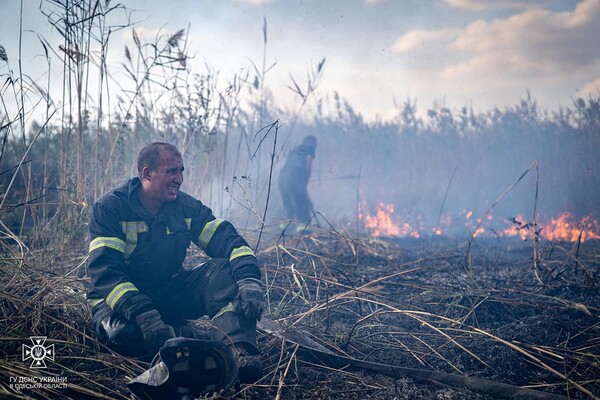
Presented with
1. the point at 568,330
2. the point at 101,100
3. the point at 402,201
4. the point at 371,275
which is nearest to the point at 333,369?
the point at 568,330

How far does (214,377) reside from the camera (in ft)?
6.93

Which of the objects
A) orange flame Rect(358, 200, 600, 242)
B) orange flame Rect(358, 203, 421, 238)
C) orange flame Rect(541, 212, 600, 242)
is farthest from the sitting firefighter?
orange flame Rect(358, 203, 421, 238)

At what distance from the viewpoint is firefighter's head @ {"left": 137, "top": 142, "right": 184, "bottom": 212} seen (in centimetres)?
305

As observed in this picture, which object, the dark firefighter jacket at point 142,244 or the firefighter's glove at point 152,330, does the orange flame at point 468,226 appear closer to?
the dark firefighter jacket at point 142,244

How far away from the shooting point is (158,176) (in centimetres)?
304

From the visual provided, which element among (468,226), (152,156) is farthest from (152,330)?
(468,226)

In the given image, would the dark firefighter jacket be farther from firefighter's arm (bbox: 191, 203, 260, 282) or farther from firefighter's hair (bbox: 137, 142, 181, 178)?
firefighter's hair (bbox: 137, 142, 181, 178)

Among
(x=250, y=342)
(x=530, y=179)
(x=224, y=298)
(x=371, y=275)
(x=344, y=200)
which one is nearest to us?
(x=250, y=342)

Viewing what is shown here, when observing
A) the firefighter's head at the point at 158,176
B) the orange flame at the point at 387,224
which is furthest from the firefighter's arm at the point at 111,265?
the orange flame at the point at 387,224

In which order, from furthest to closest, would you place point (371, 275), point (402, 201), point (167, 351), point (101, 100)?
point (402, 201) → point (371, 275) → point (101, 100) → point (167, 351)

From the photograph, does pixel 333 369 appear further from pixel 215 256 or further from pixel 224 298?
pixel 215 256

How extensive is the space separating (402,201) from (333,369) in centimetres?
990

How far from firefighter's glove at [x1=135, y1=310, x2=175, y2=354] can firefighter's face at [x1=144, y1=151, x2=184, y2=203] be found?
36.4 inches

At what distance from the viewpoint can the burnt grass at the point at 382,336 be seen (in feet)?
7.61
